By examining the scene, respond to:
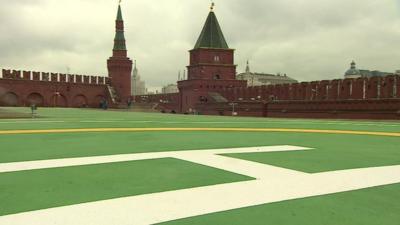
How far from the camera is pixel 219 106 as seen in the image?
5000cm

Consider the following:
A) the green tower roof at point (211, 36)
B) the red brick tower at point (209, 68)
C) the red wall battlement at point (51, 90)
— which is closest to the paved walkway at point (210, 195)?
the red brick tower at point (209, 68)

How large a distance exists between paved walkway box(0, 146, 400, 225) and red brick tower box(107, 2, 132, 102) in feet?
236

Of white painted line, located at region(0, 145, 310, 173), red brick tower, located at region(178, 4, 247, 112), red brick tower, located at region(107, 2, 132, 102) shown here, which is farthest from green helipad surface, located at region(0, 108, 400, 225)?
red brick tower, located at region(107, 2, 132, 102)

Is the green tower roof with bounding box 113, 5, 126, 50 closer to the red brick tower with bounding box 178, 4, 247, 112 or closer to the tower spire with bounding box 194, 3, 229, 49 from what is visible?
the red brick tower with bounding box 178, 4, 247, 112

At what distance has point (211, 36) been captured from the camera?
63.4 metres

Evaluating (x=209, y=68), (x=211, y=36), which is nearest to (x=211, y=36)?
(x=211, y=36)

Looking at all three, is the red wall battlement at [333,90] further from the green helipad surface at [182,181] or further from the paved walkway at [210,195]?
the paved walkway at [210,195]

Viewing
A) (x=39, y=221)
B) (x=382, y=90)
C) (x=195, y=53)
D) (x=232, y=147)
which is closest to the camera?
(x=39, y=221)

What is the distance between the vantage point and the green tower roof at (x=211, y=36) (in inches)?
2475

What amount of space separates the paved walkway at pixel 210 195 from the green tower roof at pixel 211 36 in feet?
191

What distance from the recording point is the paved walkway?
310 centimetres

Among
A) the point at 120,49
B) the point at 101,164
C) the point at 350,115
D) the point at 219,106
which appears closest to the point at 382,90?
the point at 350,115

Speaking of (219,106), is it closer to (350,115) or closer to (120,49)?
(350,115)

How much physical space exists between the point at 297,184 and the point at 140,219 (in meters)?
1.79
